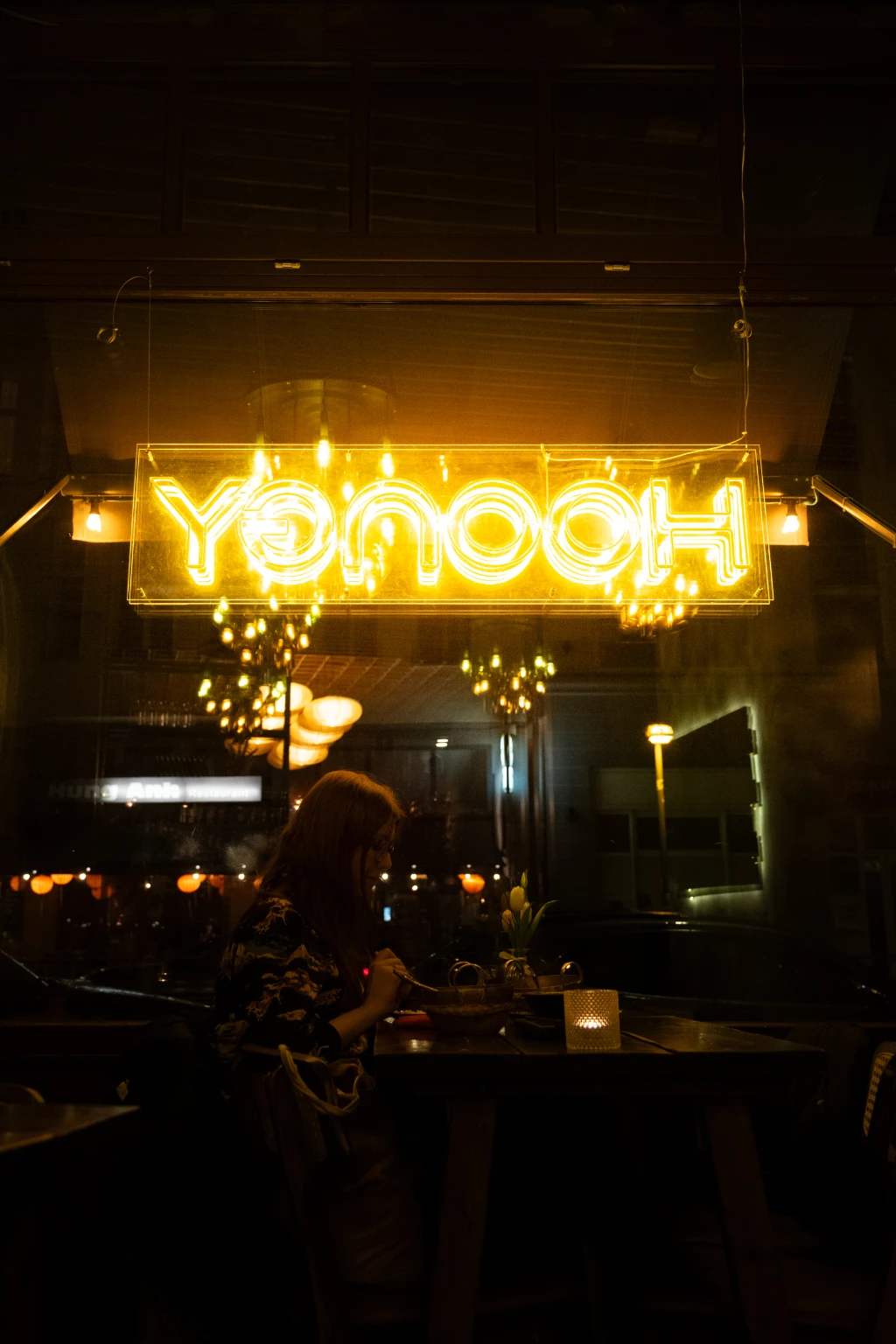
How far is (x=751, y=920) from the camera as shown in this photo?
3.45 m

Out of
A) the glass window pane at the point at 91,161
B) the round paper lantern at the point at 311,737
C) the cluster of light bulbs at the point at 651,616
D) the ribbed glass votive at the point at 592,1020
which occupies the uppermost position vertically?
the glass window pane at the point at 91,161

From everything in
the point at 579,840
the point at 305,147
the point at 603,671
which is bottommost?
the point at 579,840

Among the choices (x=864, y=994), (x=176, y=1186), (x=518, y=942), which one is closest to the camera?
(x=176, y=1186)

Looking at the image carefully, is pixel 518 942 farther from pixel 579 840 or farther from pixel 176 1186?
pixel 176 1186

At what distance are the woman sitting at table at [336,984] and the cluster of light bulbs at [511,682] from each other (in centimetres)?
74

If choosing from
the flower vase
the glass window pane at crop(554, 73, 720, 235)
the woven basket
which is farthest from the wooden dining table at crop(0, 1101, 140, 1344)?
the glass window pane at crop(554, 73, 720, 235)

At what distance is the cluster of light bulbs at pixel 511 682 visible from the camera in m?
3.57

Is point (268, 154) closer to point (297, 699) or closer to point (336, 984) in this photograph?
point (297, 699)

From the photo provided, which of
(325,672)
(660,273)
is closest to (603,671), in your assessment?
(325,672)

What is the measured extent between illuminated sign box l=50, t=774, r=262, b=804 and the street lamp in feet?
4.10

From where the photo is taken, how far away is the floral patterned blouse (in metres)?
2.33

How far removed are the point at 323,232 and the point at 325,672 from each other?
1.37m

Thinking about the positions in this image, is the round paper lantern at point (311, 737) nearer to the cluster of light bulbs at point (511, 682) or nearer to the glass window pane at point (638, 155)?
the cluster of light bulbs at point (511, 682)

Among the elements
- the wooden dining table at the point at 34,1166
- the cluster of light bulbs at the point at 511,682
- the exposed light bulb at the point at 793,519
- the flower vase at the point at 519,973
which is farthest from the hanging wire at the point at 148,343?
the wooden dining table at the point at 34,1166
